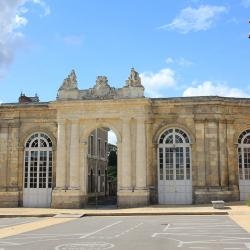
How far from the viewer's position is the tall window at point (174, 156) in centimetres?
2973

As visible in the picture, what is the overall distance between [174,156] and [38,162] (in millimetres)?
8989

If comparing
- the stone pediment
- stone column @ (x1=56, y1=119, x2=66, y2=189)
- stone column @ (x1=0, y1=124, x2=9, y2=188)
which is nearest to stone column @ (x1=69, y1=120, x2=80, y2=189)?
stone column @ (x1=56, y1=119, x2=66, y2=189)

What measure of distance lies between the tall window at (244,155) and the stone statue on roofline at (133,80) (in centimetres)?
739

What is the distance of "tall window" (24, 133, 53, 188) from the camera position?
3114 cm

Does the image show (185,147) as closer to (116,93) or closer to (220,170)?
(220,170)

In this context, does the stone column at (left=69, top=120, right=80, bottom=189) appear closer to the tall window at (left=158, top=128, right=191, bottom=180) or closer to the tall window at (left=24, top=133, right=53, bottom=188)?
the tall window at (left=24, top=133, right=53, bottom=188)

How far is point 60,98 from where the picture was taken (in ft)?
99.8

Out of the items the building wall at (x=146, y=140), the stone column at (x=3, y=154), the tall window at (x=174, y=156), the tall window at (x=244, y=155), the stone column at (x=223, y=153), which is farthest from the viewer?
the stone column at (x=3, y=154)

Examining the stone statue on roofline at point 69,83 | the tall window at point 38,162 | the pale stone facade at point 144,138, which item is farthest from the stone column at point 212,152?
the tall window at point 38,162

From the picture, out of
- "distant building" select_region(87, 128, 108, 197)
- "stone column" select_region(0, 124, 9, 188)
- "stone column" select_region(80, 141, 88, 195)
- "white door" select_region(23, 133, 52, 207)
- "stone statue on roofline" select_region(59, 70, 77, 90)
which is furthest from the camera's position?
"distant building" select_region(87, 128, 108, 197)

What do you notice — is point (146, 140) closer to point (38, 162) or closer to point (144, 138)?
point (144, 138)

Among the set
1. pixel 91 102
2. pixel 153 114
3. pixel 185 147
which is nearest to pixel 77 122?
pixel 91 102

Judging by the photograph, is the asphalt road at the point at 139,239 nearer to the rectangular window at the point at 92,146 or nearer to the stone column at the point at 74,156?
the stone column at the point at 74,156

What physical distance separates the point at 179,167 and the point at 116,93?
6.16 meters
